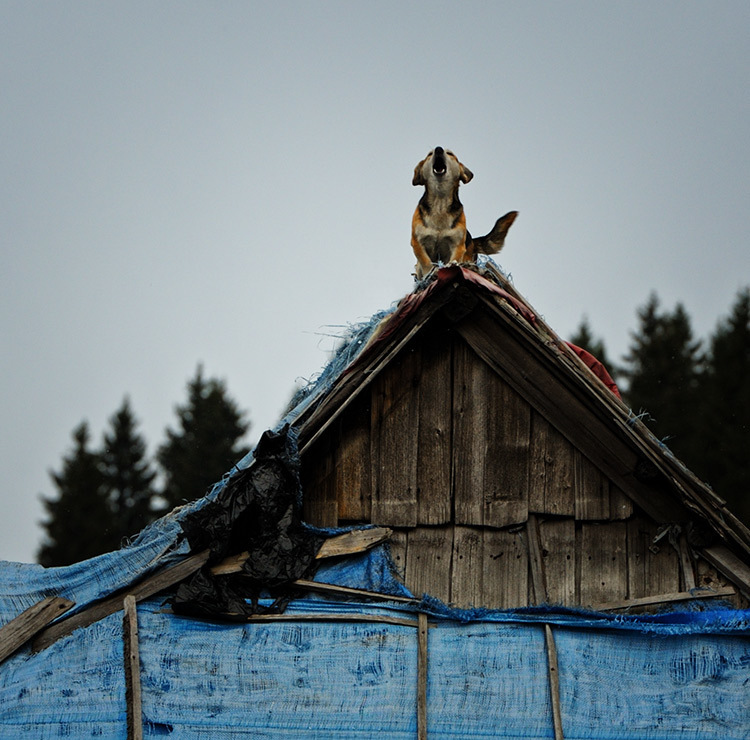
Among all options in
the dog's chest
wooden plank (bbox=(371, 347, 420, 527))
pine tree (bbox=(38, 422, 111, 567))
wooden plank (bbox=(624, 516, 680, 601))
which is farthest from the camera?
pine tree (bbox=(38, 422, 111, 567))

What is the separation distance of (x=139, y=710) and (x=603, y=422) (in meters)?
3.61

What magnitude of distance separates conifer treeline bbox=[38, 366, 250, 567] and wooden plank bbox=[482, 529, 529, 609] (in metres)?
27.8

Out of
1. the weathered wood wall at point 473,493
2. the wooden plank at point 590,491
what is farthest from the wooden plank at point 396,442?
the wooden plank at point 590,491

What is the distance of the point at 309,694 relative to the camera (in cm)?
579

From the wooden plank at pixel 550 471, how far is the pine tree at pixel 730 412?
21159mm

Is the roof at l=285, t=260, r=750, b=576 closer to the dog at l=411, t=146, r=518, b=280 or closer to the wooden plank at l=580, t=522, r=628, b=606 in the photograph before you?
the wooden plank at l=580, t=522, r=628, b=606

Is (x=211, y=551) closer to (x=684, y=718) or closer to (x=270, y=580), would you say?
(x=270, y=580)

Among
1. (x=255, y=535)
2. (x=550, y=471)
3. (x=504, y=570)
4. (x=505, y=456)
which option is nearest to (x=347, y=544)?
(x=255, y=535)

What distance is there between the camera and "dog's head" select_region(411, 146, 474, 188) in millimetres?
8516

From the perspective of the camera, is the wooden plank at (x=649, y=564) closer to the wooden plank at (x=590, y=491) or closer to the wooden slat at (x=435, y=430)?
the wooden plank at (x=590, y=491)

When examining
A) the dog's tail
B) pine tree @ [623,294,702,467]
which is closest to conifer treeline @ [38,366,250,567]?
pine tree @ [623,294,702,467]

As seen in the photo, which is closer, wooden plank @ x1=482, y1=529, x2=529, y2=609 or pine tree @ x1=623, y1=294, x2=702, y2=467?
wooden plank @ x1=482, y1=529, x2=529, y2=609

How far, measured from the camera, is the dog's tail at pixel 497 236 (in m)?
9.04

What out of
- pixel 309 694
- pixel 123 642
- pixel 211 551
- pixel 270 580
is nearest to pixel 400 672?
pixel 309 694
